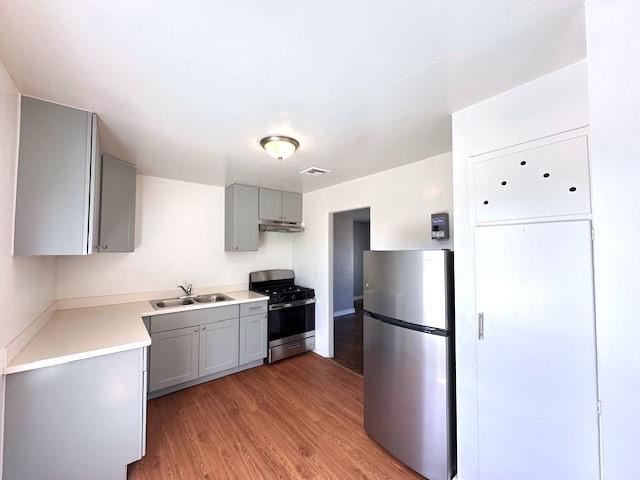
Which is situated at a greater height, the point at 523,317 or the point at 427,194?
the point at 427,194

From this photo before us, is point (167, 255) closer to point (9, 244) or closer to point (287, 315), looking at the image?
point (287, 315)

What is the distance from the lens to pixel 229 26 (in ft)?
3.28

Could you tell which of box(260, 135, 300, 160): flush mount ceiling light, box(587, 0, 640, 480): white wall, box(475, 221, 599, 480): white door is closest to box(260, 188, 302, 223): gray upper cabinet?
box(260, 135, 300, 160): flush mount ceiling light

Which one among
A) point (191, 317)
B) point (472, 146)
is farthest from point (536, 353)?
point (191, 317)

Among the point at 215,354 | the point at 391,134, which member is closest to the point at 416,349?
the point at 391,134

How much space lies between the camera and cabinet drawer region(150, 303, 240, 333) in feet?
8.46

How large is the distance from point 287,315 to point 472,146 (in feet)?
9.53

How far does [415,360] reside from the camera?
1733mm

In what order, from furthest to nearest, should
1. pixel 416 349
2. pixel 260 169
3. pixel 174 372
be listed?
1. pixel 260 169
2. pixel 174 372
3. pixel 416 349

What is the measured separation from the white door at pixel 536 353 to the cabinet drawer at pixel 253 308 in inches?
98.9

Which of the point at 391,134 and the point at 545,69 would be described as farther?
the point at 391,134

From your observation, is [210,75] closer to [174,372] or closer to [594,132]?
[594,132]

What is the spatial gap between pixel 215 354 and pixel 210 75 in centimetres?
278

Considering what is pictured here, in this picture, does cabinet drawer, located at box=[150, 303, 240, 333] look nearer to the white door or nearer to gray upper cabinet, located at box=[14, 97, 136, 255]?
gray upper cabinet, located at box=[14, 97, 136, 255]
